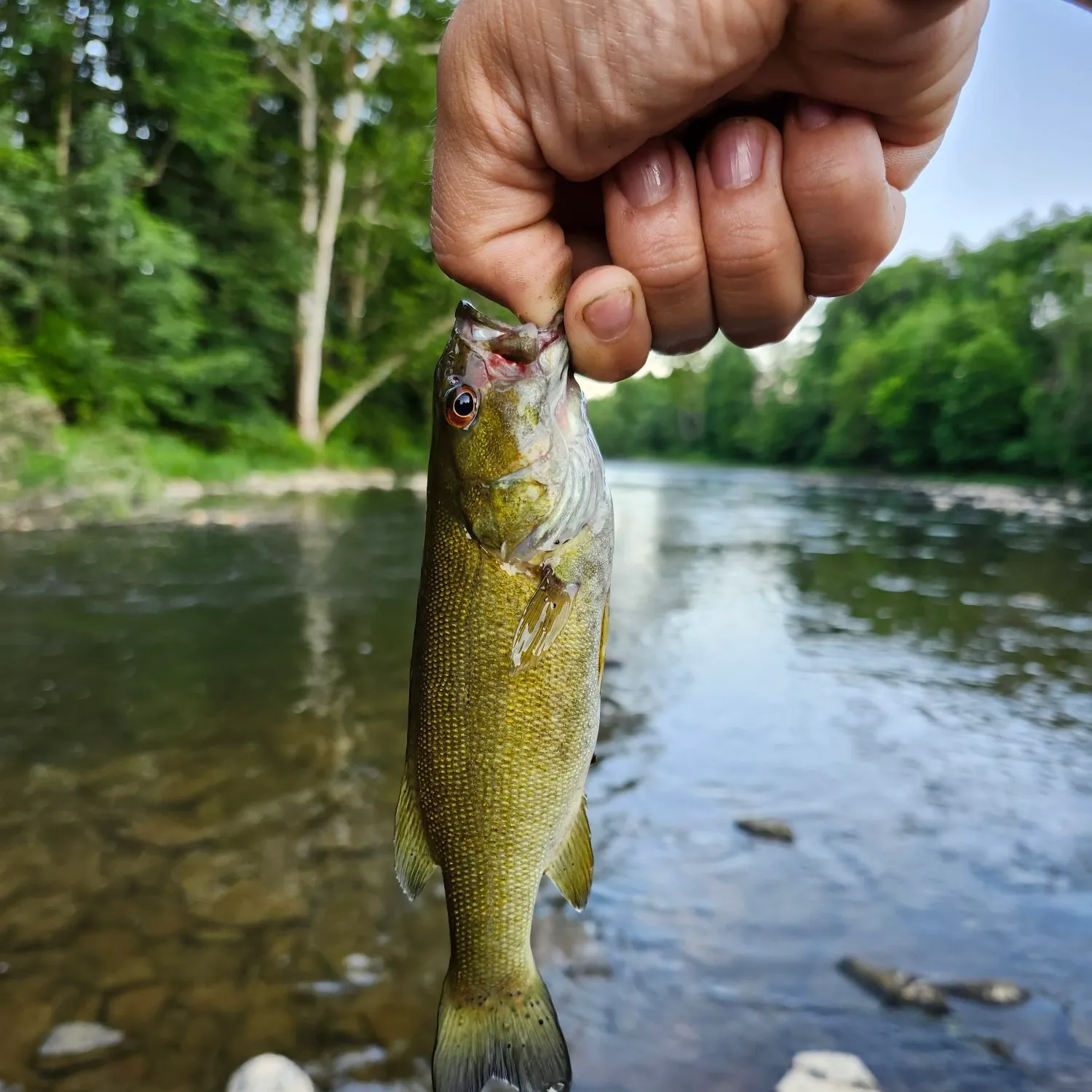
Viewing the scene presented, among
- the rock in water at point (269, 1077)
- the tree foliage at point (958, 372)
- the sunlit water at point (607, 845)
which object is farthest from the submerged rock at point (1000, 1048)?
the tree foliage at point (958, 372)

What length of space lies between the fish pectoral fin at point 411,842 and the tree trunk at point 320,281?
29659 mm

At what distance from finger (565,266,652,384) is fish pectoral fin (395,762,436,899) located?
44.5 inches

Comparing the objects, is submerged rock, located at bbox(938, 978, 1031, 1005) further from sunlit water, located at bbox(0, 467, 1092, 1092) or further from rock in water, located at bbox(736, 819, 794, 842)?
rock in water, located at bbox(736, 819, 794, 842)

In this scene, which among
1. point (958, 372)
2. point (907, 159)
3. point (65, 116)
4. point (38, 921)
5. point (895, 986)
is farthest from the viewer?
point (958, 372)

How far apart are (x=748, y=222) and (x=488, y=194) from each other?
22.1 inches

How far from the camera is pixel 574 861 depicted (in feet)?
7.56

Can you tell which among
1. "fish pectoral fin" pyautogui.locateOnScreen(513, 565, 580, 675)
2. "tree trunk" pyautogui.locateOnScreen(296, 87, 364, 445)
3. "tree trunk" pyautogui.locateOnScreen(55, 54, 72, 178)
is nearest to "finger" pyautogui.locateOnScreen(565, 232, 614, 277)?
"fish pectoral fin" pyautogui.locateOnScreen(513, 565, 580, 675)

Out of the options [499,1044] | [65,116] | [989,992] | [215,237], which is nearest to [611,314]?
[499,1044]

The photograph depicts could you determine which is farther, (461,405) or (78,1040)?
(78,1040)

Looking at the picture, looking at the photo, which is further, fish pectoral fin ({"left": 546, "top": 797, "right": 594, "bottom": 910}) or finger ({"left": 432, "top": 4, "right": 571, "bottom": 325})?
→ fish pectoral fin ({"left": 546, "top": 797, "right": 594, "bottom": 910})

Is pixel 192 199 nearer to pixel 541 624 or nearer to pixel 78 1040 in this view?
pixel 78 1040

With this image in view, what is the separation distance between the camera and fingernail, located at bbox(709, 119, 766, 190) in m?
1.81

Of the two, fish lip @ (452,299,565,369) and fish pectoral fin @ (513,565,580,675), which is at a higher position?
fish lip @ (452,299,565,369)

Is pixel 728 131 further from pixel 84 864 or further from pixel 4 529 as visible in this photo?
pixel 4 529
